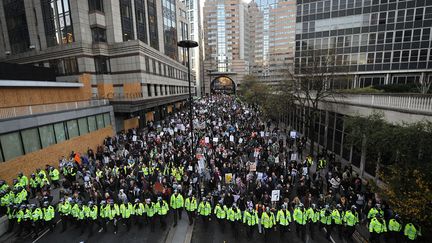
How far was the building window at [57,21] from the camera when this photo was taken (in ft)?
99.9

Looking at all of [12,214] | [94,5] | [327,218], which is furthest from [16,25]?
[327,218]

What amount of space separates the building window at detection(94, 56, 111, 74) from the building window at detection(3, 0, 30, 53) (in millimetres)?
15042

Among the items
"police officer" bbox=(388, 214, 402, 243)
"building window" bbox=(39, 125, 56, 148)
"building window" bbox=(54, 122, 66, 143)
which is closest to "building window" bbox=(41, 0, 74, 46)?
"building window" bbox=(54, 122, 66, 143)

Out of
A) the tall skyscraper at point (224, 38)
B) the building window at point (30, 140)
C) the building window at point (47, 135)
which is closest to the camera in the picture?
the building window at point (30, 140)

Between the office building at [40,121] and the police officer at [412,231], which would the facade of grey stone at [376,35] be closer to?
the police officer at [412,231]

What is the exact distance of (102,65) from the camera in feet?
105

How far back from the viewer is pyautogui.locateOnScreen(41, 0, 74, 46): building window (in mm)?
30448

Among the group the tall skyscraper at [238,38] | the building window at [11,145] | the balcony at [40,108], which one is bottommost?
the building window at [11,145]

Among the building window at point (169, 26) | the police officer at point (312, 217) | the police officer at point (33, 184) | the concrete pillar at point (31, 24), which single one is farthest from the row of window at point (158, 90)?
the police officer at point (312, 217)

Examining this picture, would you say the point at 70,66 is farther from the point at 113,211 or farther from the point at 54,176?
the point at 113,211

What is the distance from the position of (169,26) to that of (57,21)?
23.6 meters

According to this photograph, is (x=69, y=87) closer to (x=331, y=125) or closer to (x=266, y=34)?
(x=331, y=125)

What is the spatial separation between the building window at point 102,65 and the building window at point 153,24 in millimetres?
11490

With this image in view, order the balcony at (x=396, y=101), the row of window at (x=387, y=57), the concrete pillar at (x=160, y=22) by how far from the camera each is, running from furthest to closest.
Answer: the concrete pillar at (x=160, y=22) → the row of window at (x=387, y=57) → the balcony at (x=396, y=101)
